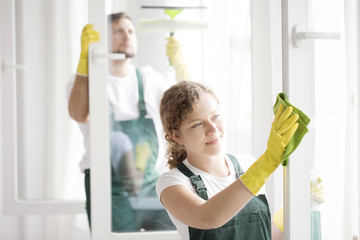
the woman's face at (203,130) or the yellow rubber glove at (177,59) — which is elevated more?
the yellow rubber glove at (177,59)

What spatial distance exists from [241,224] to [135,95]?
680 mm

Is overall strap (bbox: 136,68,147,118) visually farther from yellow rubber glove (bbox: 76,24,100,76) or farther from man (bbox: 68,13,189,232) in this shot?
yellow rubber glove (bbox: 76,24,100,76)

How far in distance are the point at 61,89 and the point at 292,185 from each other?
100cm

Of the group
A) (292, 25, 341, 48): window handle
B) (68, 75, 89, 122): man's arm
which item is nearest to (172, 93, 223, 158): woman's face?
(292, 25, 341, 48): window handle

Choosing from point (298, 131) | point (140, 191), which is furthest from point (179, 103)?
point (140, 191)

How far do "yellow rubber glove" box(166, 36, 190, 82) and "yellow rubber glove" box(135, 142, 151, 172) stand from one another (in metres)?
0.26

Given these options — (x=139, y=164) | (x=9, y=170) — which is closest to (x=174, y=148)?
(x=139, y=164)

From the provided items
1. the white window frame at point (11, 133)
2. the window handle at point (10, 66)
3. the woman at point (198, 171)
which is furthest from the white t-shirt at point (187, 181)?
the window handle at point (10, 66)

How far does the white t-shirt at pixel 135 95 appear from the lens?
154 centimetres

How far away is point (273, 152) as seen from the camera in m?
0.82

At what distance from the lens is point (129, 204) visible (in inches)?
62.5

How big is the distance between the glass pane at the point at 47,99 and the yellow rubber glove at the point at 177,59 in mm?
347

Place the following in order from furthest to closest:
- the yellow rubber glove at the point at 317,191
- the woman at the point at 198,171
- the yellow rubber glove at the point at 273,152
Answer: the yellow rubber glove at the point at 317,191 < the woman at the point at 198,171 < the yellow rubber glove at the point at 273,152

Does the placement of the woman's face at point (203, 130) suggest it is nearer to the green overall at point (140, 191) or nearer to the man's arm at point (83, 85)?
the green overall at point (140, 191)
